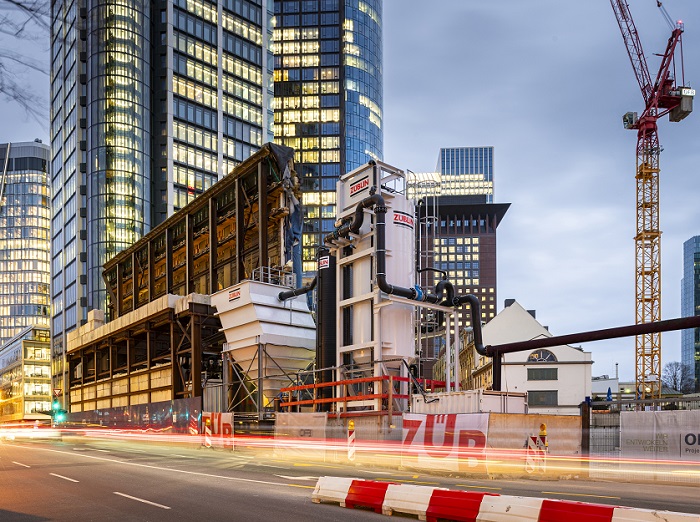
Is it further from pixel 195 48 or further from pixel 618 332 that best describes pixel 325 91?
pixel 618 332

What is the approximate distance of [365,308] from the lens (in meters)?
28.2

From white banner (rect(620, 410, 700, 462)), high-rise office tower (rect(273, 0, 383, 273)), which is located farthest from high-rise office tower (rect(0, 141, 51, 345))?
white banner (rect(620, 410, 700, 462))

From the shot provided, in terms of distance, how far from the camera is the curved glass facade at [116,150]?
96250mm

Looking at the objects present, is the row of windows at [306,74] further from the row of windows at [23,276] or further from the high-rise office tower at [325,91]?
the row of windows at [23,276]

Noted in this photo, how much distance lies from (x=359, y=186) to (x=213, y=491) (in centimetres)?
1612

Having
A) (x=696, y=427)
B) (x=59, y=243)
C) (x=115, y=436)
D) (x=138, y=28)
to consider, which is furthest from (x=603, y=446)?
(x=59, y=243)

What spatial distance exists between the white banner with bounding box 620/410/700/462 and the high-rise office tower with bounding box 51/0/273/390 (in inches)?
3237

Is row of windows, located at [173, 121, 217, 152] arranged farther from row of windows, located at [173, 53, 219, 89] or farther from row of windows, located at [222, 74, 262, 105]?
row of windows, located at [222, 74, 262, 105]

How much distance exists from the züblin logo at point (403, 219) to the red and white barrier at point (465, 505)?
16.3m

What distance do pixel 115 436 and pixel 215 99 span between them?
6700 cm

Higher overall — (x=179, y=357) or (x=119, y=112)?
(x=119, y=112)

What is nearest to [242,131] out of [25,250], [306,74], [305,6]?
[306,74]

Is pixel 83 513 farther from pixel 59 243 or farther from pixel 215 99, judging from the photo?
pixel 59 243

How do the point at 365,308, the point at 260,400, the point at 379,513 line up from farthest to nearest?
the point at 260,400
the point at 365,308
the point at 379,513
